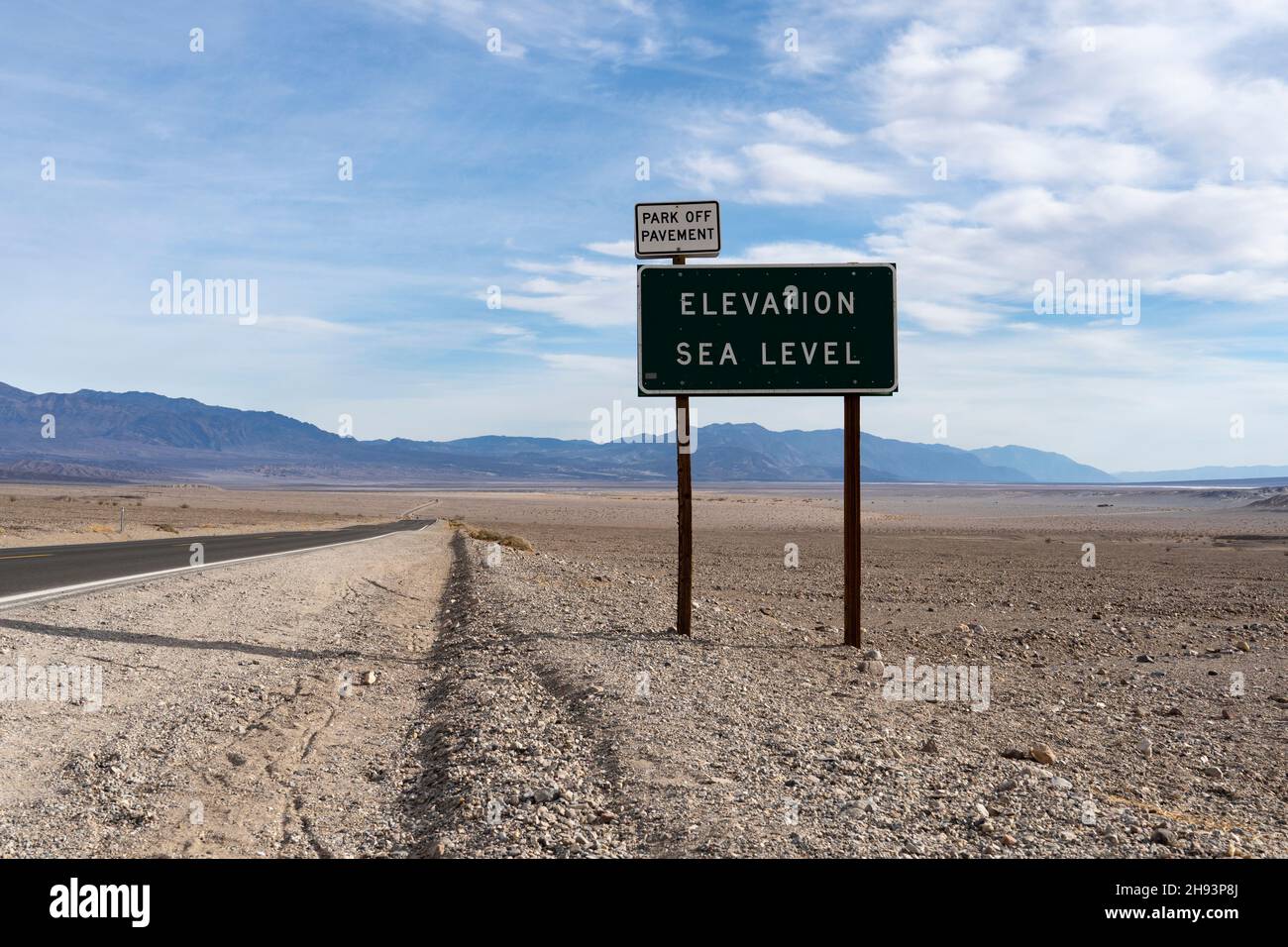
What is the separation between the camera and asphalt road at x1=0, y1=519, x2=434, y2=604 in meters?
16.4

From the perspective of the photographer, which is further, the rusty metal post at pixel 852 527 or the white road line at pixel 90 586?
the white road line at pixel 90 586

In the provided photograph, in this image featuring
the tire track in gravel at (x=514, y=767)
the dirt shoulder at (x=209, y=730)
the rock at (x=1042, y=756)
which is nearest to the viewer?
the tire track in gravel at (x=514, y=767)

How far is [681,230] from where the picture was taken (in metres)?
13.4

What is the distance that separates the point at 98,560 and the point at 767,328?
53.7 ft

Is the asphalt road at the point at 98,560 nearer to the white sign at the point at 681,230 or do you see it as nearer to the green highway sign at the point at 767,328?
the green highway sign at the point at 767,328

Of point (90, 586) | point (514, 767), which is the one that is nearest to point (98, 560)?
point (90, 586)

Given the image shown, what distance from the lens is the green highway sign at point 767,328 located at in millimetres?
13141

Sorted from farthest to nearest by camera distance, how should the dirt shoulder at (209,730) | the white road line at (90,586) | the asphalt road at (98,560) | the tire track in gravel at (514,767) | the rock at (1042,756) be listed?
the asphalt road at (98,560), the white road line at (90,586), the rock at (1042,756), the dirt shoulder at (209,730), the tire track in gravel at (514,767)

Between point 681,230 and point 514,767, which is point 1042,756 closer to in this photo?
point 514,767

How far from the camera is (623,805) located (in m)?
6.05

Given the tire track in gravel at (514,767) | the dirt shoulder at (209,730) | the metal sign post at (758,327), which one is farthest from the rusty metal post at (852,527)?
the dirt shoulder at (209,730)

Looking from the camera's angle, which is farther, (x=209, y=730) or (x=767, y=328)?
(x=767, y=328)

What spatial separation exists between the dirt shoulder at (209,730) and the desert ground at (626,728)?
0.04 meters
